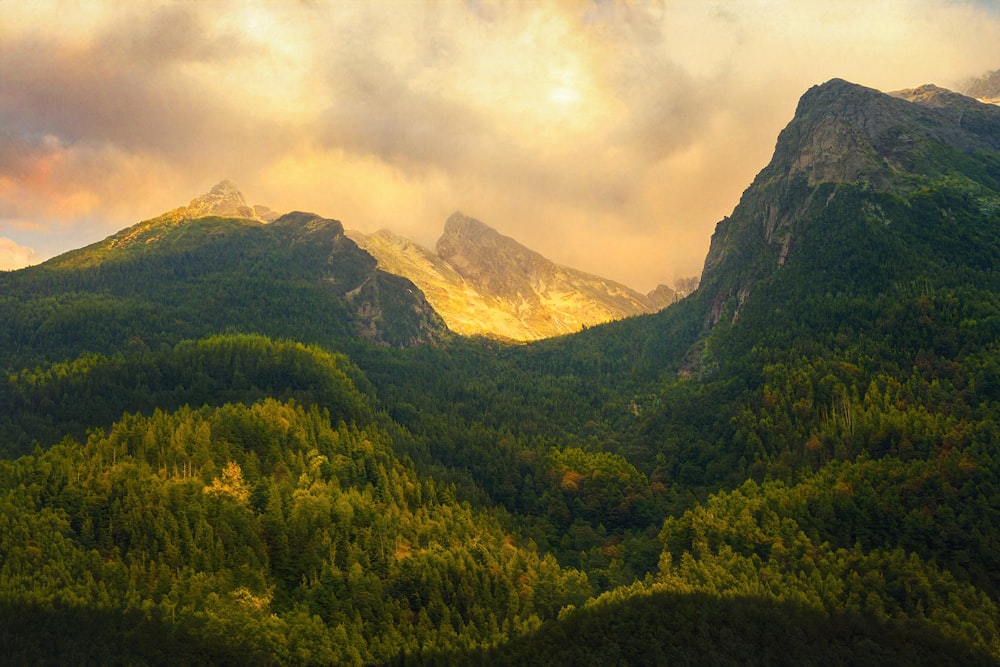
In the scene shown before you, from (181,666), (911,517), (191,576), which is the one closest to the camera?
(181,666)

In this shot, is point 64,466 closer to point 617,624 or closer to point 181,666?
point 181,666

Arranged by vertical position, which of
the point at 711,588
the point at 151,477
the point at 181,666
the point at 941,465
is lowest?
the point at 181,666

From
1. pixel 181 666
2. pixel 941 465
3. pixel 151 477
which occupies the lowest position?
pixel 181 666

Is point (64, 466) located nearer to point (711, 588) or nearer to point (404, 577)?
point (404, 577)

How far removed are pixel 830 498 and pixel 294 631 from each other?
14118 centimetres

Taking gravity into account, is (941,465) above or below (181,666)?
above

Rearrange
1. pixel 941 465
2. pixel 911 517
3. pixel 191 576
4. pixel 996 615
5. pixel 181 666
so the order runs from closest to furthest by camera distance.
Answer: pixel 181 666, pixel 996 615, pixel 191 576, pixel 911 517, pixel 941 465

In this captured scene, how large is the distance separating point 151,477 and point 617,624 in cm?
12735

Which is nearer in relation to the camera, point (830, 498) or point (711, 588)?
point (711, 588)

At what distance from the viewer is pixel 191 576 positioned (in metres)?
172

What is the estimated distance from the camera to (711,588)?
174500 millimetres

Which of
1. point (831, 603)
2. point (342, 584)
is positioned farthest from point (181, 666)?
point (831, 603)

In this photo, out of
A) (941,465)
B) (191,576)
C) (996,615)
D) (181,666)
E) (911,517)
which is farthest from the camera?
(941,465)

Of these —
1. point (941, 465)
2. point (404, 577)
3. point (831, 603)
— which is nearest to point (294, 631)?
point (404, 577)
